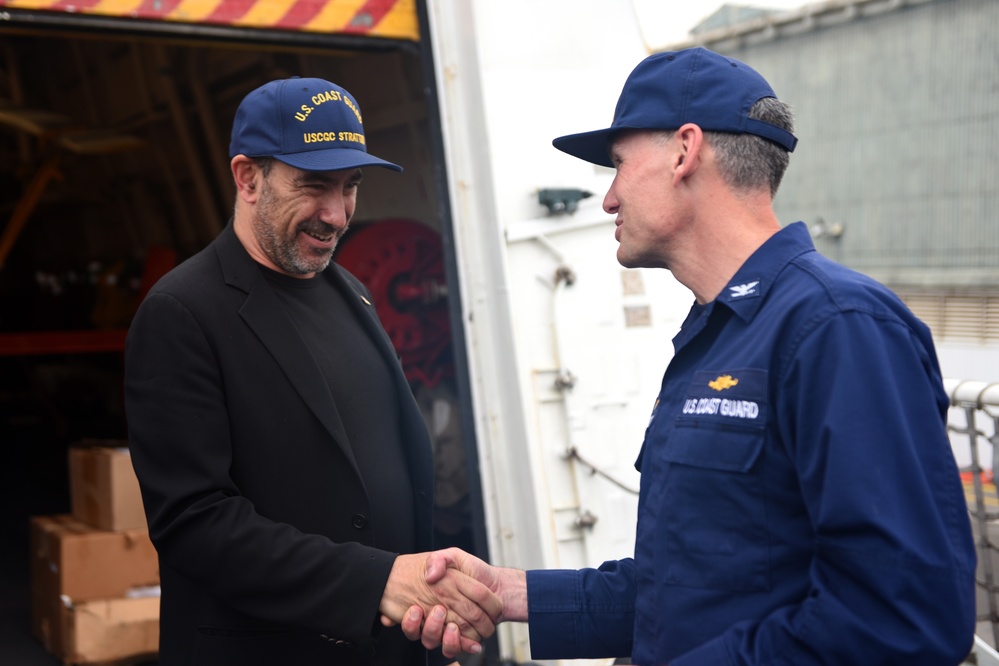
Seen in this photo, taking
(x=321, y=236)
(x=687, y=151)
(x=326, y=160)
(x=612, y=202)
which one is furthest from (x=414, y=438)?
(x=687, y=151)

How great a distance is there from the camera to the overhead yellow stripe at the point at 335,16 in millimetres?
3576

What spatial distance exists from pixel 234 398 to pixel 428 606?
2.03 ft

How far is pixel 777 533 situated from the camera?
1.45 m

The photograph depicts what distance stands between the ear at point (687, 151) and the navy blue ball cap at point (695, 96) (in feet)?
0.04

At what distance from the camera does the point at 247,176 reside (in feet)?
7.73

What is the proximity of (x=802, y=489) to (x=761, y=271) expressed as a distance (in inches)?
15.5

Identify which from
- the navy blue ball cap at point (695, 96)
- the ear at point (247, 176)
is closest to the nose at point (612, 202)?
the navy blue ball cap at point (695, 96)

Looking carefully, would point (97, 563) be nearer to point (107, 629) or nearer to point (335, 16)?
point (107, 629)

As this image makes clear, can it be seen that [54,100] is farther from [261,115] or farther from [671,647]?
[671,647]

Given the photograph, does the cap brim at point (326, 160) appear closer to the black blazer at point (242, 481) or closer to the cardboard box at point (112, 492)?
the black blazer at point (242, 481)

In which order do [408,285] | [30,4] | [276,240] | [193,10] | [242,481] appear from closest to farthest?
[242,481] < [276,240] < [30,4] < [193,10] < [408,285]

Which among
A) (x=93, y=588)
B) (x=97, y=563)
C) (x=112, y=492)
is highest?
(x=112, y=492)

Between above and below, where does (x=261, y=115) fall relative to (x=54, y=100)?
below

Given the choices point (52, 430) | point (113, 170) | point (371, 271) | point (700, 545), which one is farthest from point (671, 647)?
point (52, 430)
